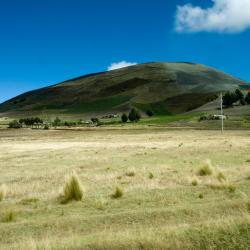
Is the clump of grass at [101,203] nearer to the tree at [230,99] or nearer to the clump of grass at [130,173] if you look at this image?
the clump of grass at [130,173]

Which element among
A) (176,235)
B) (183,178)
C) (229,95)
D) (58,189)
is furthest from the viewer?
(229,95)

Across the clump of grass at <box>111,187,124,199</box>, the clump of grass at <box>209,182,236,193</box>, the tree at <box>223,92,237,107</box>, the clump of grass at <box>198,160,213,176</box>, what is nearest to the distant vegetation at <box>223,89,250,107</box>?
the tree at <box>223,92,237,107</box>

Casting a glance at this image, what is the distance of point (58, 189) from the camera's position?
17953 mm

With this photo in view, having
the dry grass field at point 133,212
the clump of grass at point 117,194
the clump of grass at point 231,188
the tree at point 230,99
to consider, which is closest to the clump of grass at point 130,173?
the dry grass field at point 133,212

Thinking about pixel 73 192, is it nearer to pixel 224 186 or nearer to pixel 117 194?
pixel 117 194

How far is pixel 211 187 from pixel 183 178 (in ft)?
9.97

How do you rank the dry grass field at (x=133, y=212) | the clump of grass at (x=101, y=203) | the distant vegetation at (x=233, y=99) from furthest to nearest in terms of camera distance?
the distant vegetation at (x=233, y=99)
the clump of grass at (x=101, y=203)
the dry grass field at (x=133, y=212)

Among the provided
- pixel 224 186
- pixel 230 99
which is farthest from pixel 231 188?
pixel 230 99

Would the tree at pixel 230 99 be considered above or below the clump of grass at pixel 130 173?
above

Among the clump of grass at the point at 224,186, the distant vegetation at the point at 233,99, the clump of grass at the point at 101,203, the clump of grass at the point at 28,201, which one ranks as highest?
the distant vegetation at the point at 233,99

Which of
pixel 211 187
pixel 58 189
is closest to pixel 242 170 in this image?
pixel 211 187

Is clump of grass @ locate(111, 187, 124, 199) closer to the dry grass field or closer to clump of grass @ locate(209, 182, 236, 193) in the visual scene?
the dry grass field

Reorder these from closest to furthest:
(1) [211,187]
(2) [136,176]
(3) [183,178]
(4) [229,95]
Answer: (1) [211,187] < (3) [183,178] < (2) [136,176] < (4) [229,95]

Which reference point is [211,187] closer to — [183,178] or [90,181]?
[183,178]
